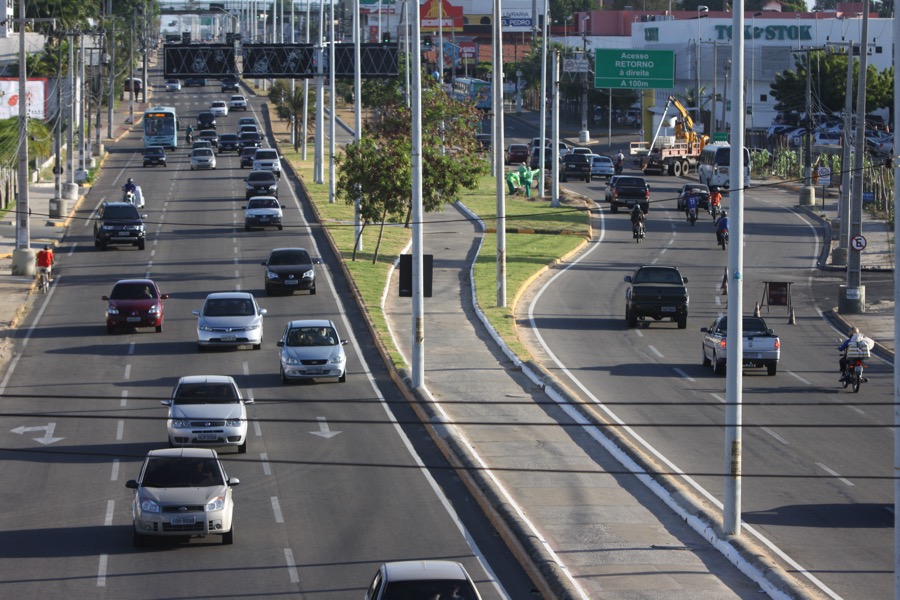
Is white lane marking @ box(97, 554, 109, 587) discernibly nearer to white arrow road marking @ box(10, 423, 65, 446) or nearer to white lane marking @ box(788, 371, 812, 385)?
white arrow road marking @ box(10, 423, 65, 446)

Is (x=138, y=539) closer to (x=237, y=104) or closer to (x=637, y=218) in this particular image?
(x=637, y=218)

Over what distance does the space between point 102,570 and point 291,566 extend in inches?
105

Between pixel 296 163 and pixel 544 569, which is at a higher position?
pixel 296 163

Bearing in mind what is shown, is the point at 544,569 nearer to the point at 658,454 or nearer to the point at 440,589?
the point at 440,589

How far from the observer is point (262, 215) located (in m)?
60.9

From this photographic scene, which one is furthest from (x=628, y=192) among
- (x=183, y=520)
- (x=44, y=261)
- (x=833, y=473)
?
(x=183, y=520)

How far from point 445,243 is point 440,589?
1835 inches

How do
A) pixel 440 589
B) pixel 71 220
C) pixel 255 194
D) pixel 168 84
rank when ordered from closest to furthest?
pixel 440 589 → pixel 71 220 → pixel 255 194 → pixel 168 84

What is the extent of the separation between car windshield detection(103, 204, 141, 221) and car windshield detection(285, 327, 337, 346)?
24061mm

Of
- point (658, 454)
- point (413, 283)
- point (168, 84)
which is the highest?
point (168, 84)

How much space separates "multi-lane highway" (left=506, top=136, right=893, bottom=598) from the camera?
21250 mm

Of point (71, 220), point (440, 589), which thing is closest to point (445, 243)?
point (71, 220)

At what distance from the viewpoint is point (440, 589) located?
47.9 ft

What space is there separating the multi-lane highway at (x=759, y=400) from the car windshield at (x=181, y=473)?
6297 millimetres
